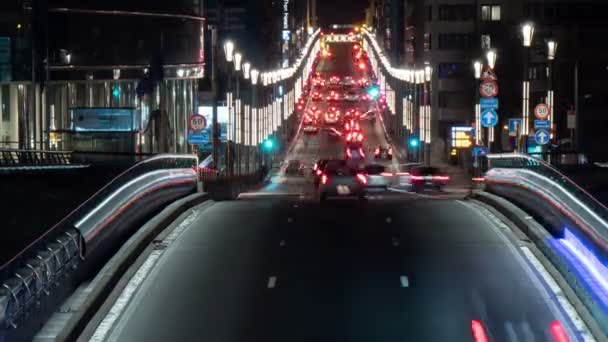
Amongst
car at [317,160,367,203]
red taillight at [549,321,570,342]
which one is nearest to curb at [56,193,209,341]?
red taillight at [549,321,570,342]

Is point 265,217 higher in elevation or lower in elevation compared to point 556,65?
lower

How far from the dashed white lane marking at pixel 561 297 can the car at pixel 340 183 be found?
19375 millimetres

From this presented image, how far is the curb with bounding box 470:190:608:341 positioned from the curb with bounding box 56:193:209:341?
729 centimetres

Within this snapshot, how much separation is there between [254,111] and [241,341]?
3305 inches

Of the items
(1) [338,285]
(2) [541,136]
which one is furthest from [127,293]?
(2) [541,136]

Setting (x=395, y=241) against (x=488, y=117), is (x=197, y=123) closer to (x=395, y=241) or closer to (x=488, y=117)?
(x=488, y=117)

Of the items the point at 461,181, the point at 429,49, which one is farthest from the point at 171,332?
the point at 429,49

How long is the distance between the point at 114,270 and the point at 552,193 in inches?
386

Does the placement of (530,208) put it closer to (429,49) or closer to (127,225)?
(127,225)

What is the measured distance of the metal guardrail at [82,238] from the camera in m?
13.9

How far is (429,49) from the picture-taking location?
134m

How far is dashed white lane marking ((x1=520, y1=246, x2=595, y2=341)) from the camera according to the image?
1820 cm

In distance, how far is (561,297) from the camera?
20.7 meters

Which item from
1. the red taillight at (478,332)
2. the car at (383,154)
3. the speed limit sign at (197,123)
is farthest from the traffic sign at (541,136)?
the car at (383,154)
